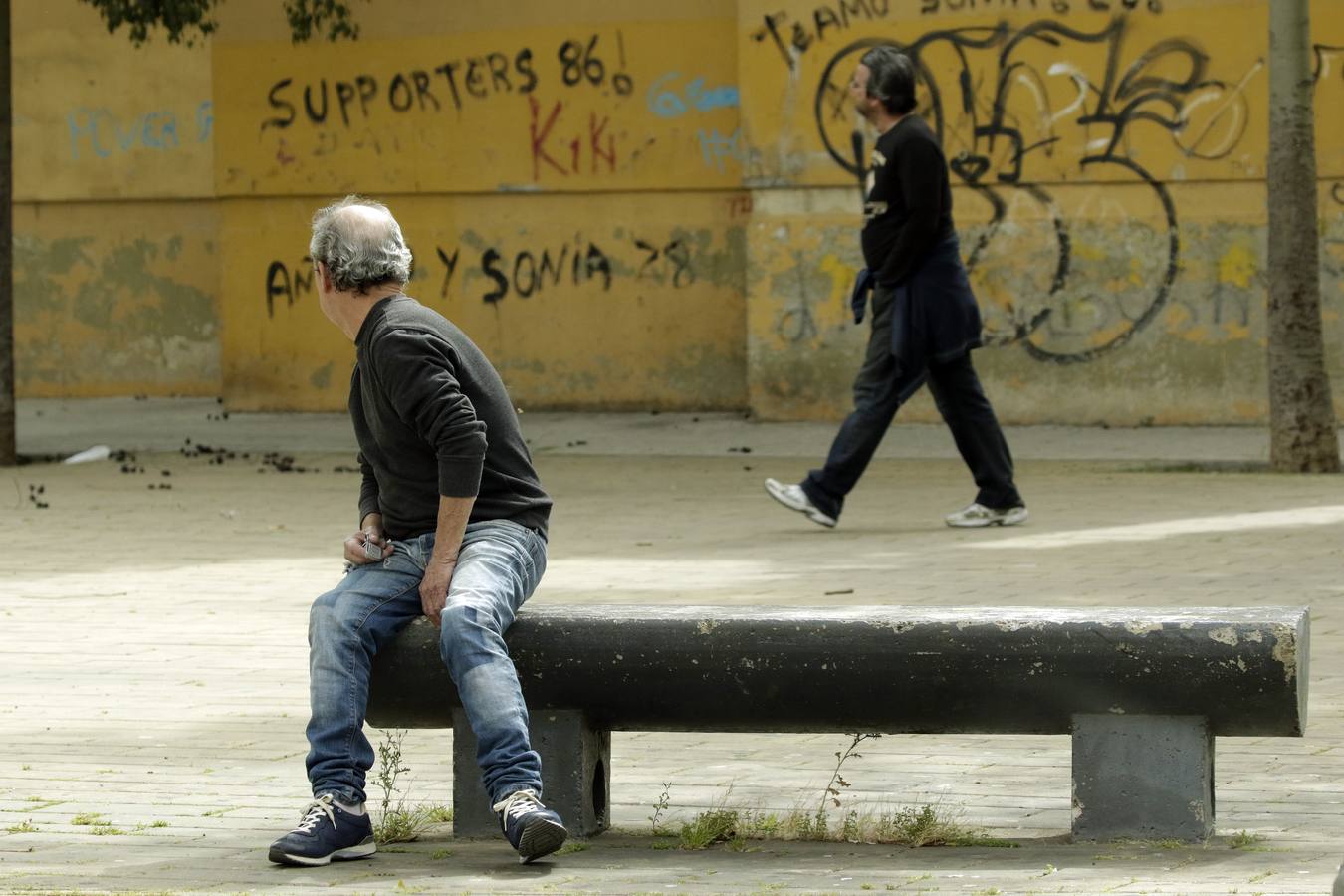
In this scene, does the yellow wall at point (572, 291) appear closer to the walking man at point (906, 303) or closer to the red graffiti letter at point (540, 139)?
the red graffiti letter at point (540, 139)

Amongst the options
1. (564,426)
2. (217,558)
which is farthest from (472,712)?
A: (564,426)

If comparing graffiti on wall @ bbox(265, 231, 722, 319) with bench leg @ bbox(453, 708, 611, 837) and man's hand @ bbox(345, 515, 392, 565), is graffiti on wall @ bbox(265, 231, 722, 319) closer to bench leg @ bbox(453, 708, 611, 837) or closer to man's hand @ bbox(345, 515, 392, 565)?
man's hand @ bbox(345, 515, 392, 565)

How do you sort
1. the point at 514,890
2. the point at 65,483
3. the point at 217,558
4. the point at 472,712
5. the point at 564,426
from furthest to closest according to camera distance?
the point at 564,426 → the point at 65,483 → the point at 217,558 → the point at 472,712 → the point at 514,890

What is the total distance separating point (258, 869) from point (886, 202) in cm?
646

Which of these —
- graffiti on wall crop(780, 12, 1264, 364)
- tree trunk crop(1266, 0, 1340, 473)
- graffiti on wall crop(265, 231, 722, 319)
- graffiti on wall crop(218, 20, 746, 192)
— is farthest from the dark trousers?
graffiti on wall crop(265, 231, 722, 319)

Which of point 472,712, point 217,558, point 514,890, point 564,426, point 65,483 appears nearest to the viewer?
point 514,890

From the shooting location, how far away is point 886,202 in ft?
34.9

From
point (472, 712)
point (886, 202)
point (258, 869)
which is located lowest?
point (258, 869)

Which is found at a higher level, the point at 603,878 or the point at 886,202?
the point at 886,202

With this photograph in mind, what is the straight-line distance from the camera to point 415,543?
5164 millimetres

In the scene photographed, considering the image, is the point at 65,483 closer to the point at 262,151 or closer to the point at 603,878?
the point at 262,151

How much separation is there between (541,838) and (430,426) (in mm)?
940

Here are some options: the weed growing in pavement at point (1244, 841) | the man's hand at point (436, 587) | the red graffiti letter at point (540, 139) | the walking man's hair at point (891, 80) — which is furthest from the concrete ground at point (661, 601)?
the red graffiti letter at point (540, 139)

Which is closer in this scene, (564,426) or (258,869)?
(258,869)
